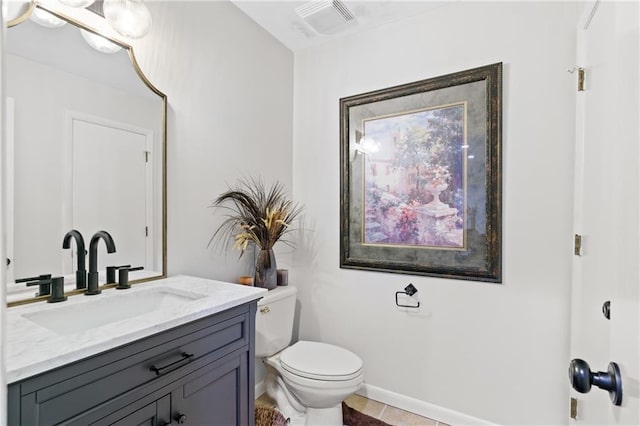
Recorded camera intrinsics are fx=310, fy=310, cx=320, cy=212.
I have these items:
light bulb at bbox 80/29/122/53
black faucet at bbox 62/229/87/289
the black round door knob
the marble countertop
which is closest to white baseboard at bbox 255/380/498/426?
the marble countertop

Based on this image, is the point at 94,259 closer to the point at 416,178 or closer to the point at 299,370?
the point at 299,370

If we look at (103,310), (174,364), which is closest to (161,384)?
(174,364)

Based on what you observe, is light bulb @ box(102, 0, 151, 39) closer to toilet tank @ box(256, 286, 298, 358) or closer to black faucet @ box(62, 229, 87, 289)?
black faucet @ box(62, 229, 87, 289)

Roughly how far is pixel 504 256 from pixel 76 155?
2.10 meters

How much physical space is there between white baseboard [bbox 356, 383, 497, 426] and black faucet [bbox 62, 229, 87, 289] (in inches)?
69.7

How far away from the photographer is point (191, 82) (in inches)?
66.1

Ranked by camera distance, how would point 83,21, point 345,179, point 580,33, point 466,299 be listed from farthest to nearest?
1. point 345,179
2. point 466,299
3. point 580,33
4. point 83,21

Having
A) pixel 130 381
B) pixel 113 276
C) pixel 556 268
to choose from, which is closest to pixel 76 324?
pixel 113 276

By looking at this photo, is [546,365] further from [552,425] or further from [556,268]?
[556,268]

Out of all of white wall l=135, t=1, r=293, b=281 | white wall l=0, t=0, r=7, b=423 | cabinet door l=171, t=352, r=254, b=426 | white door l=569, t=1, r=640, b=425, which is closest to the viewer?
white wall l=0, t=0, r=7, b=423

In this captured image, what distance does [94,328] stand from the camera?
1.01 meters

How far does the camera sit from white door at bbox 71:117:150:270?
1.24 m

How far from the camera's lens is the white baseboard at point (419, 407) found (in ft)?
5.89

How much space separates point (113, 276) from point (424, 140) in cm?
179
